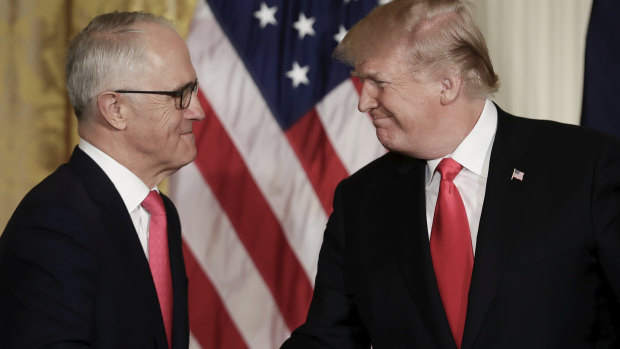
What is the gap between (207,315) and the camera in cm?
327

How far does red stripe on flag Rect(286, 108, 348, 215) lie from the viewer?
3.30 m

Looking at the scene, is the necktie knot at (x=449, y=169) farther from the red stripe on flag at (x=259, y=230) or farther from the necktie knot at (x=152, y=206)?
the red stripe on flag at (x=259, y=230)

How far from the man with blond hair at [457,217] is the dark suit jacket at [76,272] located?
54 cm

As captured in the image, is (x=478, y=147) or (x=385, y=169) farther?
(x=385, y=169)

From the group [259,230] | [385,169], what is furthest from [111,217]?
[259,230]

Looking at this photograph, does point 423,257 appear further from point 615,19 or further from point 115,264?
point 615,19

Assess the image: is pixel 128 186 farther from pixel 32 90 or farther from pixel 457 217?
pixel 32 90

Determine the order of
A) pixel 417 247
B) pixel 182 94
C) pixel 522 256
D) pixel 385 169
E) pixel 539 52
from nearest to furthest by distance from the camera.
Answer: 1. pixel 522 256
2. pixel 417 247
3. pixel 182 94
4. pixel 385 169
5. pixel 539 52

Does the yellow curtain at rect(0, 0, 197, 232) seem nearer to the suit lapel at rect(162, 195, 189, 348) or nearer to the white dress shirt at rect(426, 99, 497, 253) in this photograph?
the suit lapel at rect(162, 195, 189, 348)

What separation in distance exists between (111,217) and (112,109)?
31cm

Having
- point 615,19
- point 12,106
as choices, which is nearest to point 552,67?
point 615,19

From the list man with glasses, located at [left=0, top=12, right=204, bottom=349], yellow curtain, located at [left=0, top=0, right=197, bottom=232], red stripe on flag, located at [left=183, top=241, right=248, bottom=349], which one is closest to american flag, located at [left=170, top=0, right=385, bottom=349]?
red stripe on flag, located at [left=183, top=241, right=248, bottom=349]

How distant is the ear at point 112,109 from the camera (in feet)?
6.69

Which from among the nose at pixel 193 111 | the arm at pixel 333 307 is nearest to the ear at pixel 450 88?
the arm at pixel 333 307
